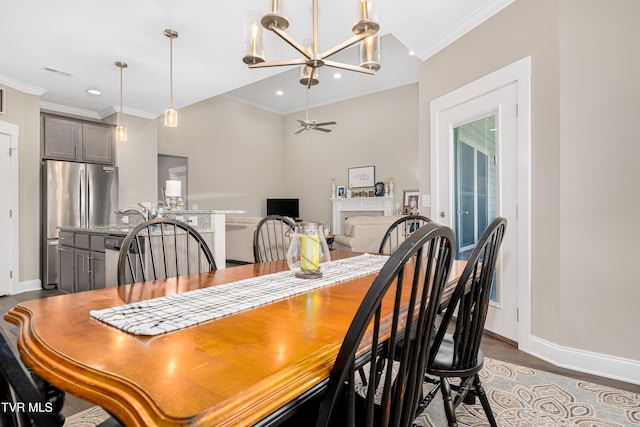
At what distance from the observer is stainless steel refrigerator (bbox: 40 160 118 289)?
14.9ft

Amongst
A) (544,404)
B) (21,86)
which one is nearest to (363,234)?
(544,404)

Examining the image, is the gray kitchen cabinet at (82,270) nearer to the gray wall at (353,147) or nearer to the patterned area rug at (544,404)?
the patterned area rug at (544,404)

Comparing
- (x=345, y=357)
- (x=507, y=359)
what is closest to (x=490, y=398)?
(x=507, y=359)

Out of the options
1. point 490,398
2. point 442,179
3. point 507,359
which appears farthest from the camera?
point 442,179

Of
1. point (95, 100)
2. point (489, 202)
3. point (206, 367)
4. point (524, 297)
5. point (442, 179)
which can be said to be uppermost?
point (95, 100)

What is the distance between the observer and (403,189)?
6.88m

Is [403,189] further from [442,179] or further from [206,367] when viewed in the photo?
[206,367]

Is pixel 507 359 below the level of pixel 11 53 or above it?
below

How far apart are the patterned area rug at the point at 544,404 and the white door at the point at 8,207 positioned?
5048 mm

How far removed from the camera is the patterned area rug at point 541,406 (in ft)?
5.34

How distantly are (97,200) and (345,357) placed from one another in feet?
17.6

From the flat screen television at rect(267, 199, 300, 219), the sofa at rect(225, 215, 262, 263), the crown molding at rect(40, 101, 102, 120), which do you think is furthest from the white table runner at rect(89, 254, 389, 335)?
the flat screen television at rect(267, 199, 300, 219)

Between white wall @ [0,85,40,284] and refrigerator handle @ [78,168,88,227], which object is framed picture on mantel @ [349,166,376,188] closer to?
refrigerator handle @ [78,168,88,227]

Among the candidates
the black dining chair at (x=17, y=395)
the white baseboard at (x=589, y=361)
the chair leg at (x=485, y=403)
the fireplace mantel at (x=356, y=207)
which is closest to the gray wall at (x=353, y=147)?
the fireplace mantel at (x=356, y=207)
